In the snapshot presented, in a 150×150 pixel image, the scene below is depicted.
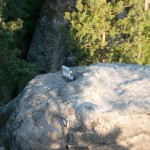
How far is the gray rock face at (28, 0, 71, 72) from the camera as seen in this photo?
63.5 feet

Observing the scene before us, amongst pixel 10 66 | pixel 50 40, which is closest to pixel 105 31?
pixel 10 66

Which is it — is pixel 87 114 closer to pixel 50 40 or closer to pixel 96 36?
pixel 96 36

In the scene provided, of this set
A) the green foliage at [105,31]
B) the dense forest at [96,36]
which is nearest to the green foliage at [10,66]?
the dense forest at [96,36]

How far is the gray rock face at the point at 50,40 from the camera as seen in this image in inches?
762

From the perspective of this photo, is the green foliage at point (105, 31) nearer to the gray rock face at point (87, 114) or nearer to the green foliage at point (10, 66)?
the green foliage at point (10, 66)

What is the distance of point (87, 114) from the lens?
5.55 metres

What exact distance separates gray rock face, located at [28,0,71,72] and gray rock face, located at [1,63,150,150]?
41.9ft

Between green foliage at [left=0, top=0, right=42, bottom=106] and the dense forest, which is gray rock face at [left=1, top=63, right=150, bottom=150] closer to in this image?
the dense forest

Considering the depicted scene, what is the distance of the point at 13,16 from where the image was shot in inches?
687

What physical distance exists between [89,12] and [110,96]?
7951mm

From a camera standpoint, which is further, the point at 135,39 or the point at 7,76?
the point at 7,76

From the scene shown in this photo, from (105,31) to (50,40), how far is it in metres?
6.54

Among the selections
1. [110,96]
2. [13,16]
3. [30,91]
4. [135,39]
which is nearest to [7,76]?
[13,16]

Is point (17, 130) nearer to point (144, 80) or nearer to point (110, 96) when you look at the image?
point (110, 96)
